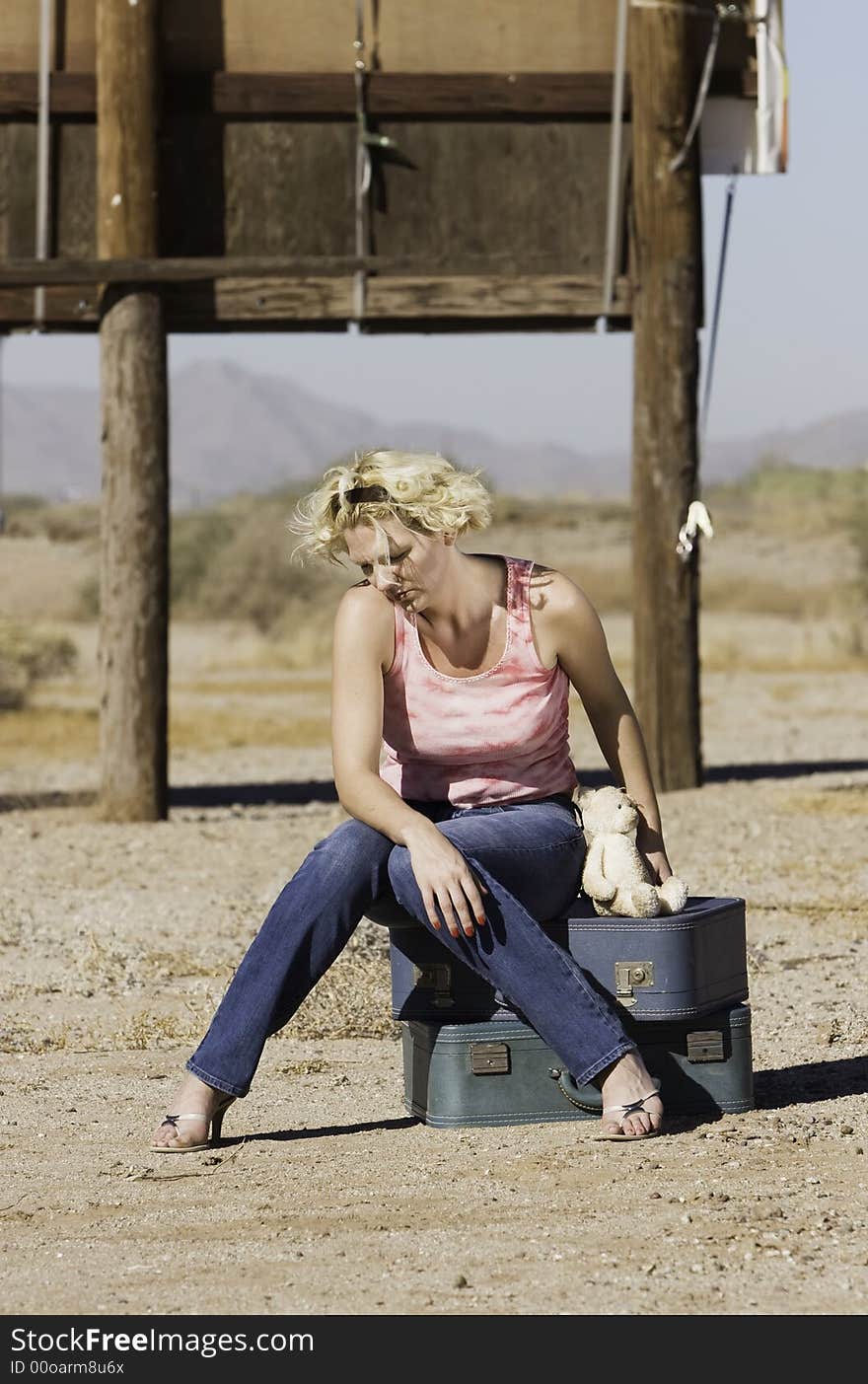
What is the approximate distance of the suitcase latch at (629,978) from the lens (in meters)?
4.54

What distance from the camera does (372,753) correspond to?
14.9 ft

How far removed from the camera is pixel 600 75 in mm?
10141

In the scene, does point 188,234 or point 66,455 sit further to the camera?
→ point 66,455

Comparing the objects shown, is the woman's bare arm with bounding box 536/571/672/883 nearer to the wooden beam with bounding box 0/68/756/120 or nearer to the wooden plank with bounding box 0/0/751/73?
the wooden beam with bounding box 0/68/756/120

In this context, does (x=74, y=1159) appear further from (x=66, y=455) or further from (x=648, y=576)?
(x=66, y=455)

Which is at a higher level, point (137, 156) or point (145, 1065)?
point (137, 156)

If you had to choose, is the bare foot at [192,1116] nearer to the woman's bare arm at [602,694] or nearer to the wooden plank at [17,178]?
the woman's bare arm at [602,694]

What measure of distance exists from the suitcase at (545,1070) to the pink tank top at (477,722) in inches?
20.2

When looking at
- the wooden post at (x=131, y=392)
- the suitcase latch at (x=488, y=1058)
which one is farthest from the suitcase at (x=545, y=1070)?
the wooden post at (x=131, y=392)

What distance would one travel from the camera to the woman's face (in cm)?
454

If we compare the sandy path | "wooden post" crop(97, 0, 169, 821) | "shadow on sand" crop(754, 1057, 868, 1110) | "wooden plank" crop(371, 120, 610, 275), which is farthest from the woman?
"wooden plank" crop(371, 120, 610, 275)

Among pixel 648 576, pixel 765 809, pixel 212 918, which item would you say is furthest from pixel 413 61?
pixel 212 918

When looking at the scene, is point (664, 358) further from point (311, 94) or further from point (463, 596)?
point (463, 596)

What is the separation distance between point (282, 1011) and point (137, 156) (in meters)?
6.19
